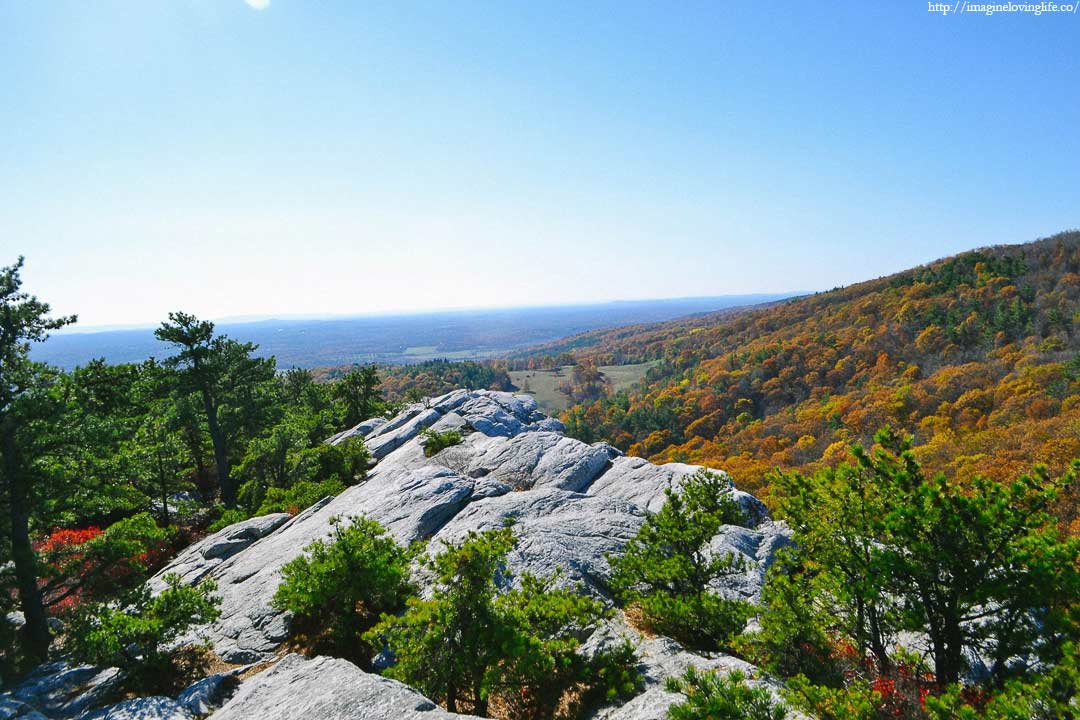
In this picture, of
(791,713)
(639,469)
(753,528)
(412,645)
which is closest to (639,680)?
(791,713)

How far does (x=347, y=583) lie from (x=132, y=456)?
31.6ft

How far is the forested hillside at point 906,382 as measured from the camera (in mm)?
45438

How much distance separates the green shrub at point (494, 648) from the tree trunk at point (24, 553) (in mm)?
12057

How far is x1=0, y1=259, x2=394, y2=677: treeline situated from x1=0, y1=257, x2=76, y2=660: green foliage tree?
33 millimetres

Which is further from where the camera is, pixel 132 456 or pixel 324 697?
pixel 132 456

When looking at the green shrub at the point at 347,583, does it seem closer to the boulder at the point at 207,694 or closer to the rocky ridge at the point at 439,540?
the rocky ridge at the point at 439,540

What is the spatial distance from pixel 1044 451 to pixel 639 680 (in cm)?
4072

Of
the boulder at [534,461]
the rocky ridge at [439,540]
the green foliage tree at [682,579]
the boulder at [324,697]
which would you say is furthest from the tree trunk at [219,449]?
the green foliage tree at [682,579]

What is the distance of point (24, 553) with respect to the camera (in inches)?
523

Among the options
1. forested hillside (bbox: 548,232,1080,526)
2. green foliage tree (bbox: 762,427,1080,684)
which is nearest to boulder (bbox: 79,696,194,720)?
green foliage tree (bbox: 762,427,1080,684)

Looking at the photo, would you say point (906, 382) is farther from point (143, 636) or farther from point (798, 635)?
point (143, 636)

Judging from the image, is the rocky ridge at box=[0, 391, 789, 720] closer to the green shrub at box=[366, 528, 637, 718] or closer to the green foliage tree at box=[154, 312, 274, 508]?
the green shrub at box=[366, 528, 637, 718]

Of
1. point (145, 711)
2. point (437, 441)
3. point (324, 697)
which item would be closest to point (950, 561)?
point (324, 697)

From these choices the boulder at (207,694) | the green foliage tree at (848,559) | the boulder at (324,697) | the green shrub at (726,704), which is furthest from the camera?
the boulder at (207,694)
